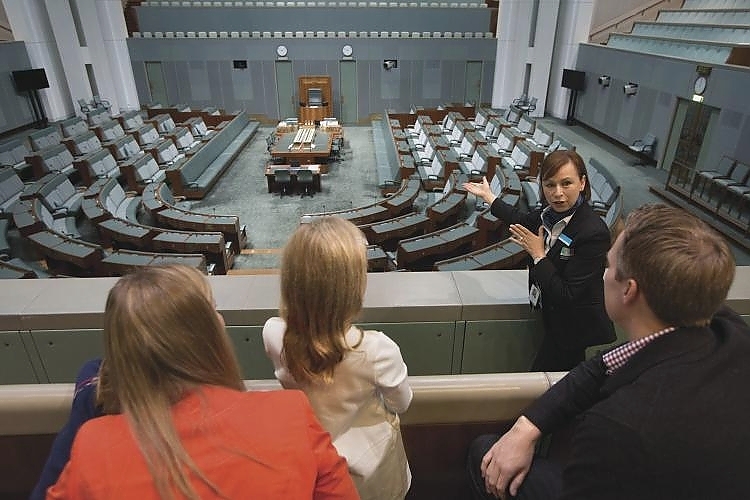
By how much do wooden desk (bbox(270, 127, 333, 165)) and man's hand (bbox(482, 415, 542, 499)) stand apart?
403 inches

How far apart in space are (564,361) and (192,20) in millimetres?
18533

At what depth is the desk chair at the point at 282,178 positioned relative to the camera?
389 inches

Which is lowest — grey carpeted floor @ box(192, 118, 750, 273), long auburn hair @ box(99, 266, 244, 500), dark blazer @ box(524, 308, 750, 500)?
grey carpeted floor @ box(192, 118, 750, 273)

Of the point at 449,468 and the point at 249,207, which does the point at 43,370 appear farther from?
the point at 249,207

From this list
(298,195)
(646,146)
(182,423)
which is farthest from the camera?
(646,146)

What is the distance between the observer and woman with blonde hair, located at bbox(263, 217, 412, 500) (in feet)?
4.21

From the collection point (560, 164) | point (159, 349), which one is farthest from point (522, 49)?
point (159, 349)

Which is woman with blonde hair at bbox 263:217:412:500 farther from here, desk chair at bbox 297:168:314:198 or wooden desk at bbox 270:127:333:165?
wooden desk at bbox 270:127:333:165

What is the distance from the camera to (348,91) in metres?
Answer: 17.2

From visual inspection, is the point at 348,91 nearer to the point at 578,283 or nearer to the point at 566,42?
the point at 566,42

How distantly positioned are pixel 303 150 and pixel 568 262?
387 inches

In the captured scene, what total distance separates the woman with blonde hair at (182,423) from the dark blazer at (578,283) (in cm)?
138

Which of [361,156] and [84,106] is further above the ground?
[84,106]

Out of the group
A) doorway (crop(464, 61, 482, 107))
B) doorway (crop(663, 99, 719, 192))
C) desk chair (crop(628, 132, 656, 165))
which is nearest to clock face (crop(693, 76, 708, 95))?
doorway (crop(663, 99, 719, 192))
